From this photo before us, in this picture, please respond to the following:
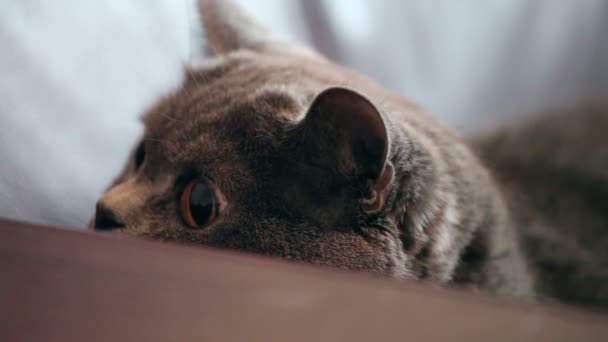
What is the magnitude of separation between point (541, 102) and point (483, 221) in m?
0.94

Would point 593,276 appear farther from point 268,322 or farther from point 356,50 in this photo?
point 268,322

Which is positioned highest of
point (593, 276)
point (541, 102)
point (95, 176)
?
point (541, 102)

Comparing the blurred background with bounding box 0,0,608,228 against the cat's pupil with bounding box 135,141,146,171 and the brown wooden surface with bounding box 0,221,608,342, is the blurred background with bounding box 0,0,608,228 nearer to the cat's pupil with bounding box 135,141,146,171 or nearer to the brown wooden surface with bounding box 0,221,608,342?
the cat's pupil with bounding box 135,141,146,171

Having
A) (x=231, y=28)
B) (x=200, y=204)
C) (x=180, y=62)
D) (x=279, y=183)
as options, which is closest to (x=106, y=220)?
(x=200, y=204)

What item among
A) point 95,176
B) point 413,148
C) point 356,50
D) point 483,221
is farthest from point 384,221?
point 356,50

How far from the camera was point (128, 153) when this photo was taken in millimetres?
1017

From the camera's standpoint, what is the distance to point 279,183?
0.73m

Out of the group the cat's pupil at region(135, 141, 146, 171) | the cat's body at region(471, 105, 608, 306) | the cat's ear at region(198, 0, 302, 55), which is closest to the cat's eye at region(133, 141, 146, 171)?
the cat's pupil at region(135, 141, 146, 171)

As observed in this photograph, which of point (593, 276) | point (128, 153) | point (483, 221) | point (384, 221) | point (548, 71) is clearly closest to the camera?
point (384, 221)

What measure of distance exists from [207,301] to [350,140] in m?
0.31

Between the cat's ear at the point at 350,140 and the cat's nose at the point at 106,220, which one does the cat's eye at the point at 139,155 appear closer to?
the cat's nose at the point at 106,220

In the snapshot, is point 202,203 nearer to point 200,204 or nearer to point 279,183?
point 200,204

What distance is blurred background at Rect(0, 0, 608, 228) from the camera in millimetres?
778

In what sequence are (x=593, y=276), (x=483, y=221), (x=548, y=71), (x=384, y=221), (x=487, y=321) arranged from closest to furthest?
(x=487, y=321) < (x=384, y=221) < (x=483, y=221) < (x=593, y=276) < (x=548, y=71)
